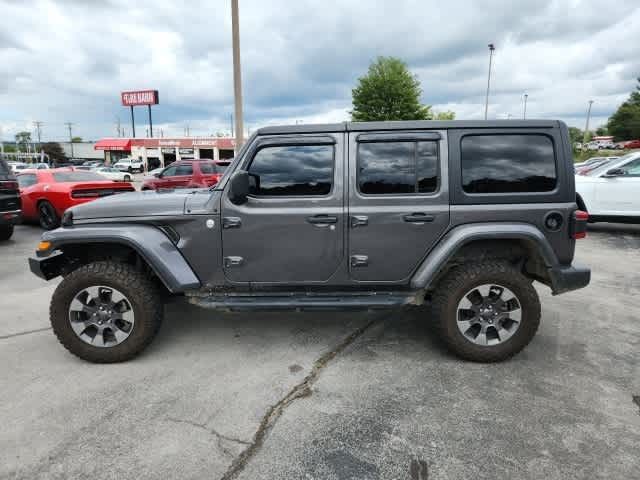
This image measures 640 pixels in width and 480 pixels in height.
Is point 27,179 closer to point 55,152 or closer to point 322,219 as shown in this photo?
point 322,219

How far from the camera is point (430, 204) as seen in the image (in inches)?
123

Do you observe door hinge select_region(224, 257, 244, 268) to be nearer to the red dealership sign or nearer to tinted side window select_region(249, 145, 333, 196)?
tinted side window select_region(249, 145, 333, 196)

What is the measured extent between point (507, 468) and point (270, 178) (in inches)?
96.1

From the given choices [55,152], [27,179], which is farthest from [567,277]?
[55,152]

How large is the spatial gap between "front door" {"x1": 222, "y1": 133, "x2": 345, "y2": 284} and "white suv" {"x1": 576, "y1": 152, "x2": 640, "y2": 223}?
6.95 m

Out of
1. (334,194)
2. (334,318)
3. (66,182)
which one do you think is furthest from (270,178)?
(66,182)

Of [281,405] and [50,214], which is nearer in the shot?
[281,405]

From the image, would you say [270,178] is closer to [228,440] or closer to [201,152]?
[228,440]

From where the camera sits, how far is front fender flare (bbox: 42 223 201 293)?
3.06 meters

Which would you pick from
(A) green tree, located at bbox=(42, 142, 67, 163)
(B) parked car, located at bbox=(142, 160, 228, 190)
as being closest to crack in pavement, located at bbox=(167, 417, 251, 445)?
(B) parked car, located at bbox=(142, 160, 228, 190)

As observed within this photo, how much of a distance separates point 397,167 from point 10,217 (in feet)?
23.9

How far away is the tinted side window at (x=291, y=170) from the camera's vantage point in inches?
126

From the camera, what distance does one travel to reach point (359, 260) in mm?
3184

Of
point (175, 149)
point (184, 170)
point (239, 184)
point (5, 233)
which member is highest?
point (175, 149)
